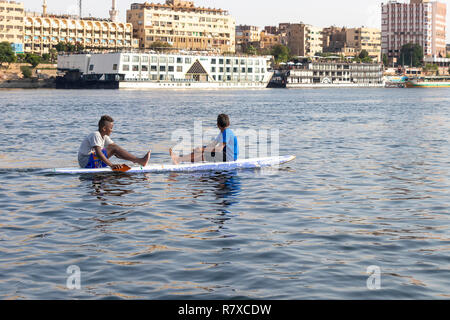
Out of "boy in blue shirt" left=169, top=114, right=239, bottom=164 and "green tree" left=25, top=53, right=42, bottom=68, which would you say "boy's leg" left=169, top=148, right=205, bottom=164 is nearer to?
"boy in blue shirt" left=169, top=114, right=239, bottom=164

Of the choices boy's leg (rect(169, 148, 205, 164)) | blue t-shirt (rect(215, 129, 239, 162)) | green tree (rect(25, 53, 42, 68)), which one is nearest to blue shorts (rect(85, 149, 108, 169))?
boy's leg (rect(169, 148, 205, 164))

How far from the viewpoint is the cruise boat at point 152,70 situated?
14888cm

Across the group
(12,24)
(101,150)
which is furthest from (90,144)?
(12,24)

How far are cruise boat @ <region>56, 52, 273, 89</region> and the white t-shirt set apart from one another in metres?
131

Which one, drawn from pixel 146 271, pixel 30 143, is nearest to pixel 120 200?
pixel 146 271

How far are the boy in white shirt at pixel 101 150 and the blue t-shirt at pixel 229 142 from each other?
2099mm

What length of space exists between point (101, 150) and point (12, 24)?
171687 mm

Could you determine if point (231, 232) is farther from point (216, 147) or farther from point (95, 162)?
point (216, 147)

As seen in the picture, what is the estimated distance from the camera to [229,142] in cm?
1823

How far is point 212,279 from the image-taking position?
8.84m

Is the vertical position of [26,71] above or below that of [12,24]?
below

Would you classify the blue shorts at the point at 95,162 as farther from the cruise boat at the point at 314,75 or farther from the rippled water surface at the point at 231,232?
the cruise boat at the point at 314,75

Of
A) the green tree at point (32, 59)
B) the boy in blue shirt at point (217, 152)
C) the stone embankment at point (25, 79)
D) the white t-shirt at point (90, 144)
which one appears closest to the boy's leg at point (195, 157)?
the boy in blue shirt at point (217, 152)

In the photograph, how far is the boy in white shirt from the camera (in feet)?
54.4
